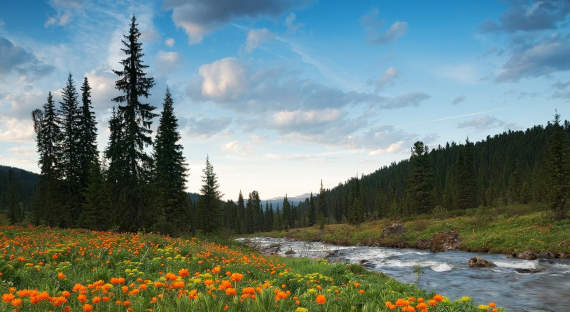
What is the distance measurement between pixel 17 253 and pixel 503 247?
1288 inches

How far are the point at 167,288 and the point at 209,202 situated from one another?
38.4 metres

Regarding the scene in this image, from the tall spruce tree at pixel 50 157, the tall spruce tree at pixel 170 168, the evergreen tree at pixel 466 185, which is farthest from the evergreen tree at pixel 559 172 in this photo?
the tall spruce tree at pixel 50 157

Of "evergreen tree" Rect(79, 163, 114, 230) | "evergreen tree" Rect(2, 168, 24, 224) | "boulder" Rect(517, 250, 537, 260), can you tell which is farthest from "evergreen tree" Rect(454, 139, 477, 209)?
"evergreen tree" Rect(2, 168, 24, 224)

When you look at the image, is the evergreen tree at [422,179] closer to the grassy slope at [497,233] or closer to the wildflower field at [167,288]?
the grassy slope at [497,233]

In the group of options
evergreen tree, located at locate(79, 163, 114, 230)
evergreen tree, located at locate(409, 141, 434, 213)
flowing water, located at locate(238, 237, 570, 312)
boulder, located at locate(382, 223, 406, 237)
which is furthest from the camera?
evergreen tree, located at locate(409, 141, 434, 213)

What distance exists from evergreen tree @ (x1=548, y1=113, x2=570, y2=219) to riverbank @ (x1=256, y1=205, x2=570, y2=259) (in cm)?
147

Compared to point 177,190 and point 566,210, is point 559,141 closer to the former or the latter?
point 566,210

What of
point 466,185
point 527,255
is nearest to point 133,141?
point 527,255

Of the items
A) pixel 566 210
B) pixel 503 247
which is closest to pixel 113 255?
pixel 503 247

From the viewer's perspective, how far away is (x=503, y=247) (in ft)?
88.4

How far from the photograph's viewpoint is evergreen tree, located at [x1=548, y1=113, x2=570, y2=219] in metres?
31.7

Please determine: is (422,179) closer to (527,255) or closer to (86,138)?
(527,255)

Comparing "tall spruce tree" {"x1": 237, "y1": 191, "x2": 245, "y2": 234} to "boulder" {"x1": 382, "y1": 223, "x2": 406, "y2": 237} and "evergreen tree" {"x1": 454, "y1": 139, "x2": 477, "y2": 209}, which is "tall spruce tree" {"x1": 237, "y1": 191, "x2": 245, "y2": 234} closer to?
"evergreen tree" {"x1": 454, "y1": 139, "x2": 477, "y2": 209}

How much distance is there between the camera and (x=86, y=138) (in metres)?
30.5
